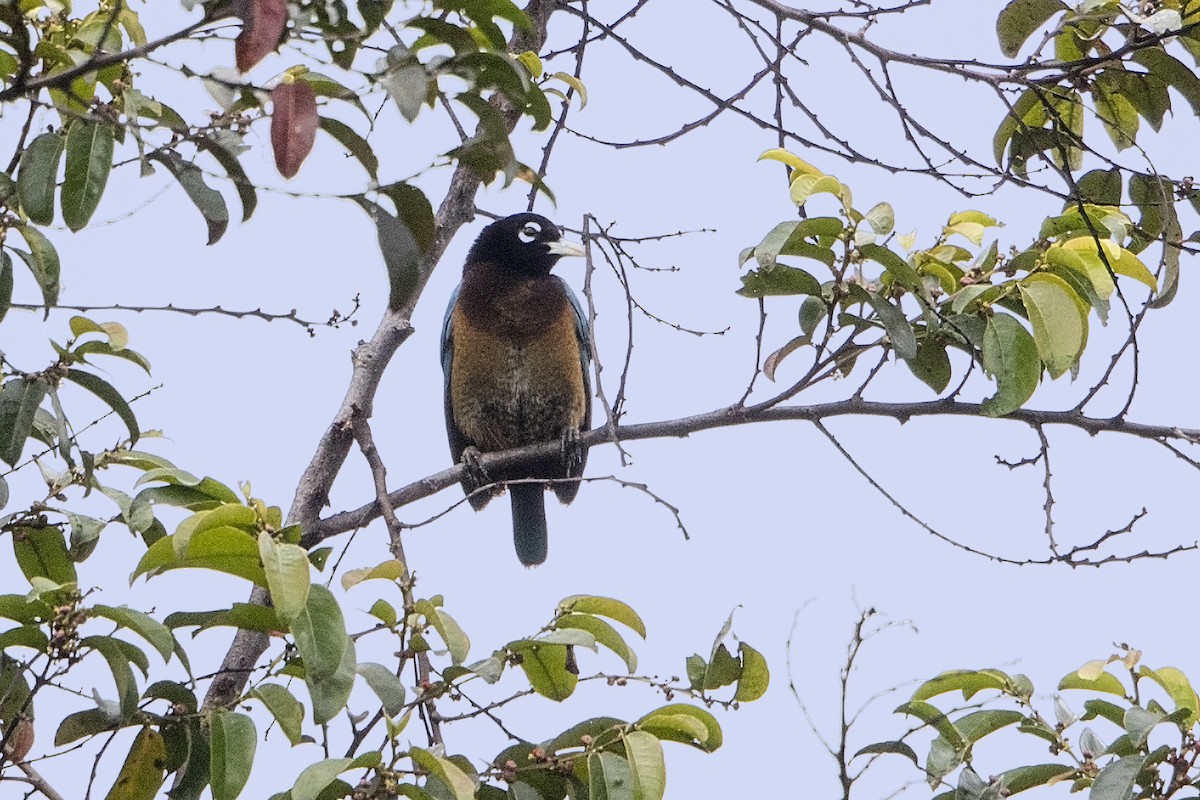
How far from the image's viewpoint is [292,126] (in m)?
1.47

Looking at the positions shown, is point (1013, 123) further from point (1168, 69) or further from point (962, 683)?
point (962, 683)

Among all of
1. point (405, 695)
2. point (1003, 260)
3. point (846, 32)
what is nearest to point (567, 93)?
point (846, 32)

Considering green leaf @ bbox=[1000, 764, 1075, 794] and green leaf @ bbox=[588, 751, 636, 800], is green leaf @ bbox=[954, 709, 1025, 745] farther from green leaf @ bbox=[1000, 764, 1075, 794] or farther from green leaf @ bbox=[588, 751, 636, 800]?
green leaf @ bbox=[588, 751, 636, 800]

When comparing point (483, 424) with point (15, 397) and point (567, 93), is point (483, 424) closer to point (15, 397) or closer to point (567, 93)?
point (567, 93)

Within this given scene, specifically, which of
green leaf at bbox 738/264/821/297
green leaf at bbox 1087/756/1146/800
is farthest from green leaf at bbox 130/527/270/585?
green leaf at bbox 1087/756/1146/800

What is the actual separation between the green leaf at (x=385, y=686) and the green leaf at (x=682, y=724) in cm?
42

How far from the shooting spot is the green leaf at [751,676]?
2371mm

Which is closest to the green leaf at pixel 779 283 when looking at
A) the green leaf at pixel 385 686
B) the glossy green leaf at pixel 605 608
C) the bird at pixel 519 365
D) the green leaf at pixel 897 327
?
the green leaf at pixel 897 327

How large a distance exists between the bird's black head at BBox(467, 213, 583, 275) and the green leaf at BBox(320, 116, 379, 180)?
3.51m

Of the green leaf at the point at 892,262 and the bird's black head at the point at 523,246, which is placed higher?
the bird's black head at the point at 523,246

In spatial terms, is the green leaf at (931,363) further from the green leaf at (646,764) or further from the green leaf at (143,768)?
the green leaf at (143,768)

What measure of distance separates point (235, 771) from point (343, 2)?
1199 millimetres

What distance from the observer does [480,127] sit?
1636 millimetres

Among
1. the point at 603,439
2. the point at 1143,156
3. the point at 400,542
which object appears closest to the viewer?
the point at 400,542
